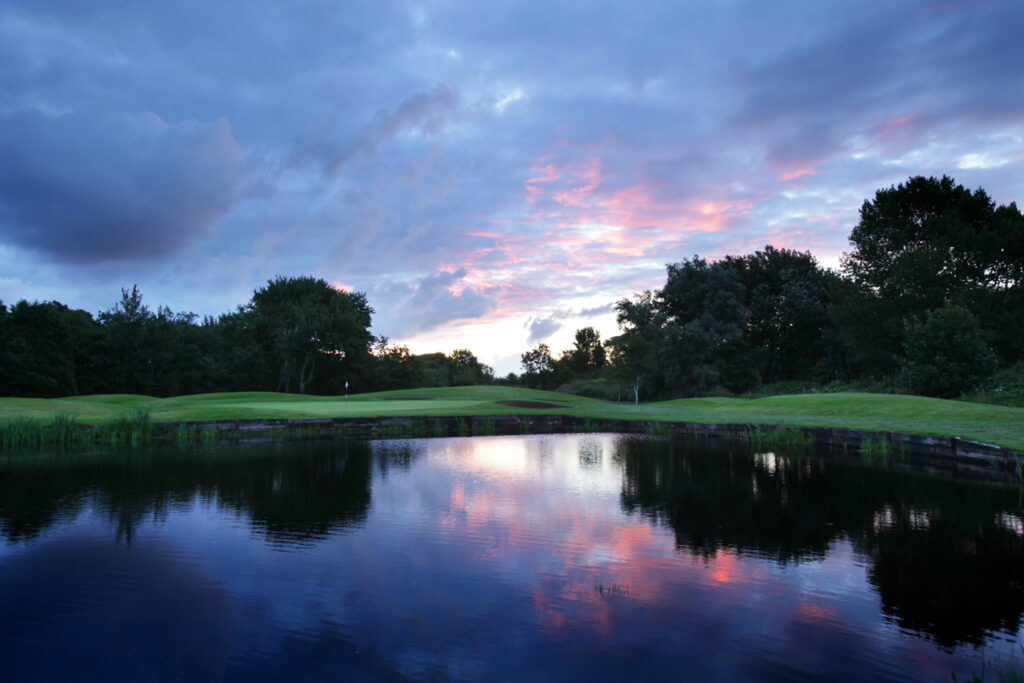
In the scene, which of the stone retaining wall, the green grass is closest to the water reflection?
the stone retaining wall

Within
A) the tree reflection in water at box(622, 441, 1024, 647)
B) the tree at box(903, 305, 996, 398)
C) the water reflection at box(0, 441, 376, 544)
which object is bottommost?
the tree reflection in water at box(622, 441, 1024, 647)

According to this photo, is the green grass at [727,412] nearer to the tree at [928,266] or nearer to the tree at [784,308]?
the tree at [928,266]

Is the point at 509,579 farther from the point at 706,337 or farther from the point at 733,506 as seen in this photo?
the point at 706,337

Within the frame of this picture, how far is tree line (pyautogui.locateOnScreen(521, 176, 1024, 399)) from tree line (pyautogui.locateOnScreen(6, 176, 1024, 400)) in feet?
0.41

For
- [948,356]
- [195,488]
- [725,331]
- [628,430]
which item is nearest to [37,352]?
[195,488]

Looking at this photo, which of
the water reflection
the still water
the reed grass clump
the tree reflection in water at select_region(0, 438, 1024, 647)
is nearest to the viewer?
the still water

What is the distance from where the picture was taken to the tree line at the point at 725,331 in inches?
1438

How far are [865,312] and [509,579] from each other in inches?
1722

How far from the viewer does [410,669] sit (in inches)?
174

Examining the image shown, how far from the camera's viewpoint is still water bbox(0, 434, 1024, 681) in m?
4.57

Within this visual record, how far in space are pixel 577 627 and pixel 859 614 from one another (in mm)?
A: 2595

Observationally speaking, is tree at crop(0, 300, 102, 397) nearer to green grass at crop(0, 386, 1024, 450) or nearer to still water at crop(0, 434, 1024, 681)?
green grass at crop(0, 386, 1024, 450)

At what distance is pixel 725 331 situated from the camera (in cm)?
4894

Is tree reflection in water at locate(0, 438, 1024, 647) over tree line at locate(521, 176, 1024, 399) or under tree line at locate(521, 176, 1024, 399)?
under
